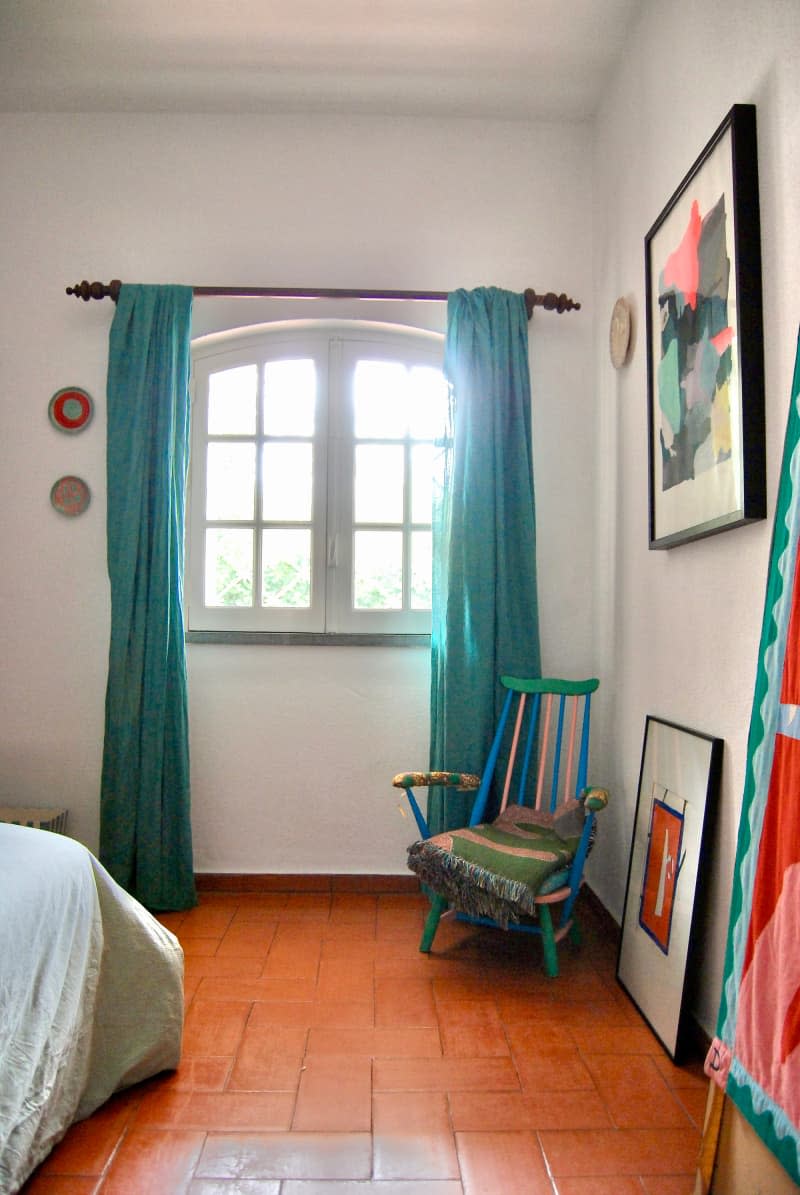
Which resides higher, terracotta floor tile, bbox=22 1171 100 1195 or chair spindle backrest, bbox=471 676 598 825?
chair spindle backrest, bbox=471 676 598 825

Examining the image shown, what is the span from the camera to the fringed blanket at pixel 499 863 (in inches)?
93.7

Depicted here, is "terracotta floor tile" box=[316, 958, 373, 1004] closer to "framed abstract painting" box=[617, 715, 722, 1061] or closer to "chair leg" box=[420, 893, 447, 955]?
"chair leg" box=[420, 893, 447, 955]

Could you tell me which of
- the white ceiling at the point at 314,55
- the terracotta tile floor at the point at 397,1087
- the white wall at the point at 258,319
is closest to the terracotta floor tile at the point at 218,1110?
the terracotta tile floor at the point at 397,1087

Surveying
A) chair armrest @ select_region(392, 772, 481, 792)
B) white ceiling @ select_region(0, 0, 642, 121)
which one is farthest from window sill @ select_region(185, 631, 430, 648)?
white ceiling @ select_region(0, 0, 642, 121)

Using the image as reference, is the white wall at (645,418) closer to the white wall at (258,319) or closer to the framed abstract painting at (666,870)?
the framed abstract painting at (666,870)

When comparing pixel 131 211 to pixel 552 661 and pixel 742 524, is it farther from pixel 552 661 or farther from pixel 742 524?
pixel 742 524

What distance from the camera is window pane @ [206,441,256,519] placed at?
344 centimetres

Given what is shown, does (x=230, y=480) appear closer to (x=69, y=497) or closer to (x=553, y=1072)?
(x=69, y=497)

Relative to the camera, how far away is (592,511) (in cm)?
334

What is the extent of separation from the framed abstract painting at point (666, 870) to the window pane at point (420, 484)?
4.41 feet

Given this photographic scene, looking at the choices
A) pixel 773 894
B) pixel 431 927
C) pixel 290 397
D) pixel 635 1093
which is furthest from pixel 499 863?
pixel 290 397

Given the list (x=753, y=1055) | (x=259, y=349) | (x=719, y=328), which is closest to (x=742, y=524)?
(x=719, y=328)

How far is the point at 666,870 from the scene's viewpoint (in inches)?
87.8

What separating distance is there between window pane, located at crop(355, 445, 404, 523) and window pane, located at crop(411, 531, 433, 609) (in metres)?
0.12
